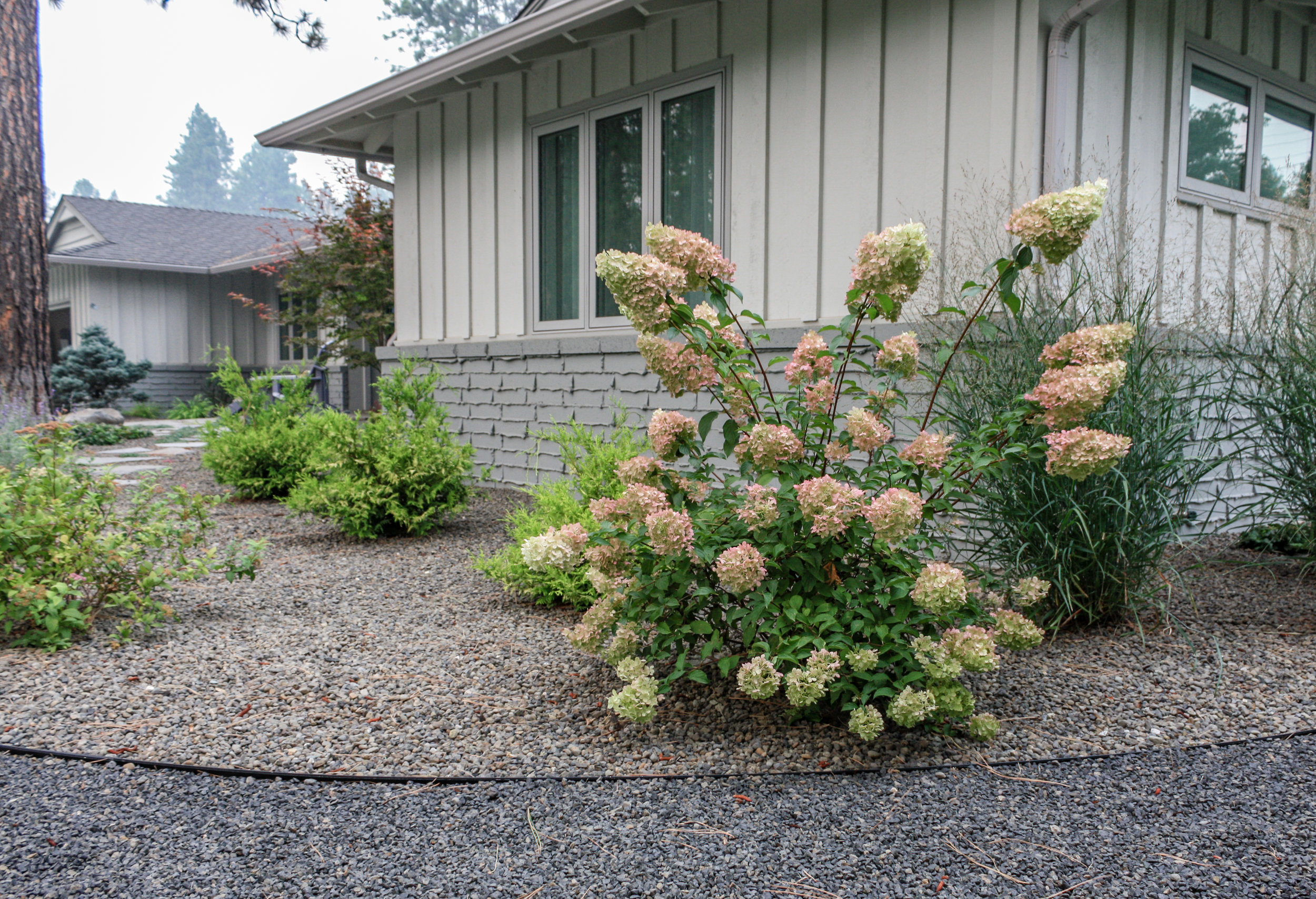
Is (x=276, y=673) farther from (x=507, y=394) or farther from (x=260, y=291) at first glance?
(x=260, y=291)

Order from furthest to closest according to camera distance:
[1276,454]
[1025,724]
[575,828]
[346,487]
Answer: [346,487] → [1276,454] → [1025,724] → [575,828]

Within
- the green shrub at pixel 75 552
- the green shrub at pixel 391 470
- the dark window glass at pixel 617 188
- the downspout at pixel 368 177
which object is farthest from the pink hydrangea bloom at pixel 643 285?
the downspout at pixel 368 177

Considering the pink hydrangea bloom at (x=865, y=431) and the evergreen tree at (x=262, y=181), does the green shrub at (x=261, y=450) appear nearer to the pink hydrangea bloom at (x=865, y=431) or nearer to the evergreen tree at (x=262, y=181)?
the pink hydrangea bloom at (x=865, y=431)

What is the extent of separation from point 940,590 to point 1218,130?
14.3ft

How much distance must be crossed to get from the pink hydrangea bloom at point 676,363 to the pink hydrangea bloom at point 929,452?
53cm

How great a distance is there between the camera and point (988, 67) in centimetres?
396

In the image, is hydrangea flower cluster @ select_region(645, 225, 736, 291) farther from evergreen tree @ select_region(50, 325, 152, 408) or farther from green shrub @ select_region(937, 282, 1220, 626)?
evergreen tree @ select_region(50, 325, 152, 408)

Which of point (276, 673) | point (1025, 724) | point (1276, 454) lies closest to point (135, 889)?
point (276, 673)

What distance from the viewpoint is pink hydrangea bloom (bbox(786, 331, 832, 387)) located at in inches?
88.1

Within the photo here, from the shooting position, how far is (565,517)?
362 cm

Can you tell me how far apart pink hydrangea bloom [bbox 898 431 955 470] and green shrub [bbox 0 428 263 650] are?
2.60 metres

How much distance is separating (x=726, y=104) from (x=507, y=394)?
107 inches

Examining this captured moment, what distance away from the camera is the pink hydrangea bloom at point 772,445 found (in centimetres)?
208

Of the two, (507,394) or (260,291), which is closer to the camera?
(507,394)
